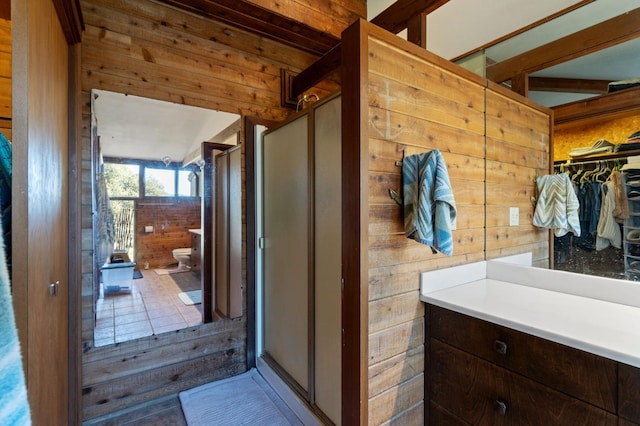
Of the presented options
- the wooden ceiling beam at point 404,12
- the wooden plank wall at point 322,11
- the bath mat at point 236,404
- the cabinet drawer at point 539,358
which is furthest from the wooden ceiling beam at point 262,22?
the bath mat at point 236,404

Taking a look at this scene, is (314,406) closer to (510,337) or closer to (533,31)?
(510,337)

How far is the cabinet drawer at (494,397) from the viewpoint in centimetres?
92

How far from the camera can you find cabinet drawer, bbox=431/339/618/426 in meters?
0.92

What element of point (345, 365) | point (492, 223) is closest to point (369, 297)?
point (345, 365)

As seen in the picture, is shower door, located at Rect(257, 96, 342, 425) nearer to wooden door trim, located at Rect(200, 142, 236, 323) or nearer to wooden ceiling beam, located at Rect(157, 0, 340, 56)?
wooden door trim, located at Rect(200, 142, 236, 323)

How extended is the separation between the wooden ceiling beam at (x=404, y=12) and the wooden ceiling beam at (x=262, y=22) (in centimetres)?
63

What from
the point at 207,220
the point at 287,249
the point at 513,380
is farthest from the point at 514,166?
the point at 207,220

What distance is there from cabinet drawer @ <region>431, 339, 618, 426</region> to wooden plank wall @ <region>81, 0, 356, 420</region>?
4.90 ft

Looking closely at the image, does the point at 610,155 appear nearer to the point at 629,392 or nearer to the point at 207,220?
the point at 629,392

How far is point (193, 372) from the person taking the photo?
2.03 metres

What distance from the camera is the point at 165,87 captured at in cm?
193

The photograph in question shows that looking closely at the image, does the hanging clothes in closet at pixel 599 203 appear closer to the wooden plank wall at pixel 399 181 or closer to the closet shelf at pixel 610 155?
the closet shelf at pixel 610 155

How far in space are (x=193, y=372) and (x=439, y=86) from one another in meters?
2.41

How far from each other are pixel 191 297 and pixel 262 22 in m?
2.12
